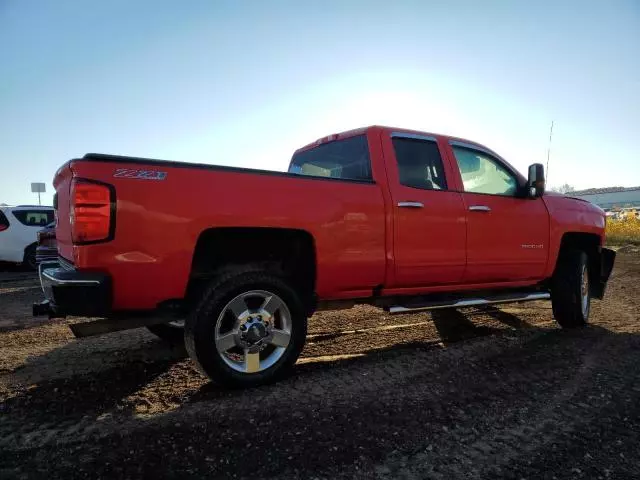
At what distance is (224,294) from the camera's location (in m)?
2.84

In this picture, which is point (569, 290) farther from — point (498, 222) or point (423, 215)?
point (423, 215)

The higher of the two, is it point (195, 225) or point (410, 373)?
point (195, 225)

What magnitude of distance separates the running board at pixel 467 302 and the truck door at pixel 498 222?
182 millimetres

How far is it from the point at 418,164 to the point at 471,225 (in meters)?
0.78

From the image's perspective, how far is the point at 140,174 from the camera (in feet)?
8.59

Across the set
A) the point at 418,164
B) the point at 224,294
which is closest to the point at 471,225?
the point at 418,164

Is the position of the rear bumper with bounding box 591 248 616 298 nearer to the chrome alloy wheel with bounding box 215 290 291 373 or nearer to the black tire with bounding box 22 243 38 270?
the chrome alloy wheel with bounding box 215 290 291 373

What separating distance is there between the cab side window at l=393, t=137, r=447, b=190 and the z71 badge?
2.03m

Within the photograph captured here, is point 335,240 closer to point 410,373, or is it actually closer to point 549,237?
point 410,373

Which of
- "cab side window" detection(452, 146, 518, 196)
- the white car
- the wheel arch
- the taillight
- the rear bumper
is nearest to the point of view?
the taillight

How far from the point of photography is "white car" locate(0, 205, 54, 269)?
10.1 meters

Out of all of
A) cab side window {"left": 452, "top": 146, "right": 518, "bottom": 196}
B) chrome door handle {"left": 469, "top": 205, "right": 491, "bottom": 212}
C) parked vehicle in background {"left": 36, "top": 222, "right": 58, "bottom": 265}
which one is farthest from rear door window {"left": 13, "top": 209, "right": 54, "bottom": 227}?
chrome door handle {"left": 469, "top": 205, "right": 491, "bottom": 212}

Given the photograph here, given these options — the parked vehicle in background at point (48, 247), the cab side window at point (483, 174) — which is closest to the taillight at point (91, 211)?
the parked vehicle in background at point (48, 247)

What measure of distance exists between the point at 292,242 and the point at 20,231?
9914 millimetres
